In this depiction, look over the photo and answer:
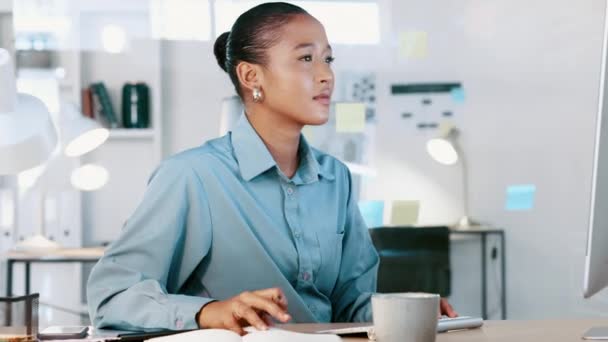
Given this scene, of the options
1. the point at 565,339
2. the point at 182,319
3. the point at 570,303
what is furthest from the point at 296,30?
the point at 570,303

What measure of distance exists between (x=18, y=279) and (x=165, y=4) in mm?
1612

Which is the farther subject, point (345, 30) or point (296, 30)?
point (345, 30)

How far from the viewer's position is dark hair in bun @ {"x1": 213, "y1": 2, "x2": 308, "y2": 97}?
5.92 ft

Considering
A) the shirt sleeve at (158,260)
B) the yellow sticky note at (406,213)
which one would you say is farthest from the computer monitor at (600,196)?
the yellow sticky note at (406,213)

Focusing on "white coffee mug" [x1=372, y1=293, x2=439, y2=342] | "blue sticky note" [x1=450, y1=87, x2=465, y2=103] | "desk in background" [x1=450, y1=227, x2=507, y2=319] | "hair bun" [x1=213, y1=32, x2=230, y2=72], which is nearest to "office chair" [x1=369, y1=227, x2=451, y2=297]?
"desk in background" [x1=450, y1=227, x2=507, y2=319]

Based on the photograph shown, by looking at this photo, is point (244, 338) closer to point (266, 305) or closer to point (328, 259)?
point (266, 305)

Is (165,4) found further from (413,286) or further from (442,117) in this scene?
(413,286)

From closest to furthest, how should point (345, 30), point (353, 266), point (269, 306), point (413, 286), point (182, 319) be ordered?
point (269, 306) → point (182, 319) → point (353, 266) → point (413, 286) → point (345, 30)

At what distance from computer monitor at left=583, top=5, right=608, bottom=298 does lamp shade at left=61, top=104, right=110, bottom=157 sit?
3.55m

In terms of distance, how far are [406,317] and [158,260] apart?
571mm

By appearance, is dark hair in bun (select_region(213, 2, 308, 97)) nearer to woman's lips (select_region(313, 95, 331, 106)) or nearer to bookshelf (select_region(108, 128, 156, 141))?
woman's lips (select_region(313, 95, 331, 106))

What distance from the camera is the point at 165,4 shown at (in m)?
4.87

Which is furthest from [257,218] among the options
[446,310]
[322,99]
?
[446,310]

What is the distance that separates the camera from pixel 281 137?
1.77 metres
